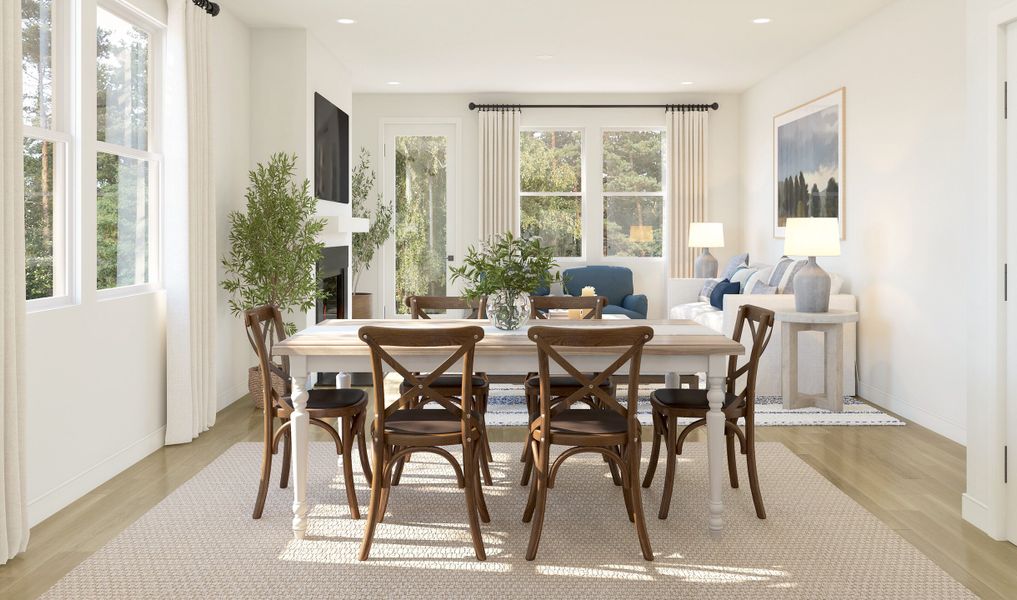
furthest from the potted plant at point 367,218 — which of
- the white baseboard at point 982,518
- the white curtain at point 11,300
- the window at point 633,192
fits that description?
the white baseboard at point 982,518

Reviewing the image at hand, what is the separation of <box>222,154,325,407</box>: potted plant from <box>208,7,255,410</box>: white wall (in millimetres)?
203

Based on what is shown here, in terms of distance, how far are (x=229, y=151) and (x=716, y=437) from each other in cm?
417

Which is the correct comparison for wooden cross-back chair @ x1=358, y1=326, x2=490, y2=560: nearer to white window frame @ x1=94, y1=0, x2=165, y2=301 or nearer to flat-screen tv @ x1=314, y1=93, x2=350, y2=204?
white window frame @ x1=94, y1=0, x2=165, y2=301

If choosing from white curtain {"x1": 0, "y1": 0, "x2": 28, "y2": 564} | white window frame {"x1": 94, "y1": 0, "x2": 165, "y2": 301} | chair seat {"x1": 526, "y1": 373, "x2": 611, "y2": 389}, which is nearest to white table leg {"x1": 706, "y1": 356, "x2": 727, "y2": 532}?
chair seat {"x1": 526, "y1": 373, "x2": 611, "y2": 389}

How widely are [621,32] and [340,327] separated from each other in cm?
377

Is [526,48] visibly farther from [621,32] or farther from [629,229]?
[629,229]

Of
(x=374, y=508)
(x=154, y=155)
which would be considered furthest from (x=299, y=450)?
(x=154, y=155)

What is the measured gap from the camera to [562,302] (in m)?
4.71

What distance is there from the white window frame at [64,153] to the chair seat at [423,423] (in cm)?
169

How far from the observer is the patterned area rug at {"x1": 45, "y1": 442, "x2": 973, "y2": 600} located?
9.46 ft

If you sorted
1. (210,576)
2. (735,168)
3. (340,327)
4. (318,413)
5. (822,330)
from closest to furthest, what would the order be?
(210,576), (318,413), (340,327), (822,330), (735,168)

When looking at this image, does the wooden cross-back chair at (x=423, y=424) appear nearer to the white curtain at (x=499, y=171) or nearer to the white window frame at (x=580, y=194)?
the white curtain at (x=499, y=171)

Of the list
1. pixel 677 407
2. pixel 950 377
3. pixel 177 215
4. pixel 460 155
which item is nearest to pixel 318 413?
pixel 677 407

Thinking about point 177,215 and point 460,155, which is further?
point 460,155
